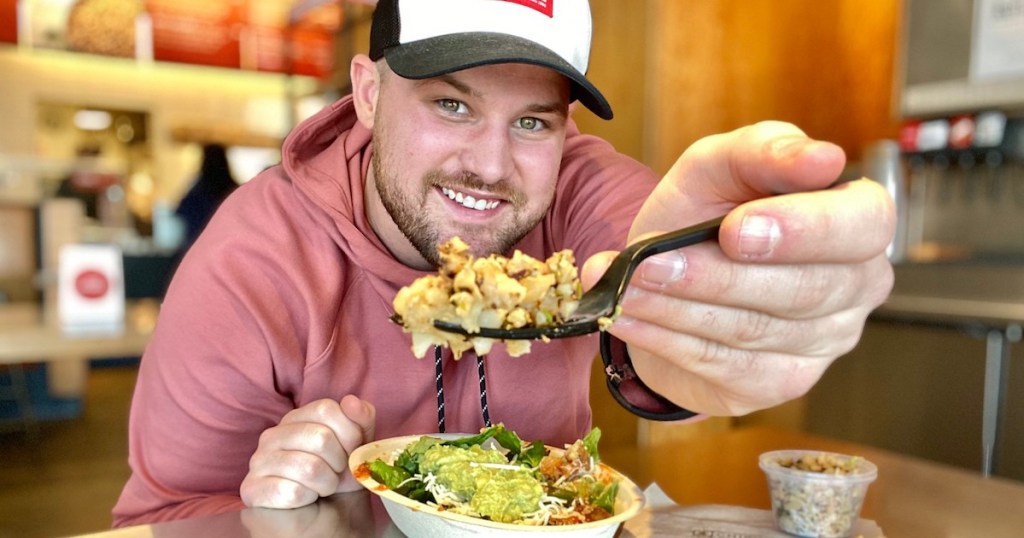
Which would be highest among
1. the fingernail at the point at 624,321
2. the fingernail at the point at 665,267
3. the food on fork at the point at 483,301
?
the fingernail at the point at 665,267

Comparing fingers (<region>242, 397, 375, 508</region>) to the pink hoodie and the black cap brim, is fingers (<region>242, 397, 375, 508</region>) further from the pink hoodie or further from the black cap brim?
the black cap brim

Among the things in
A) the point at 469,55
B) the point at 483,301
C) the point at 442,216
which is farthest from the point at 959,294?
the point at 483,301

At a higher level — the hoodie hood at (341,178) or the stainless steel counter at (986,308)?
the hoodie hood at (341,178)

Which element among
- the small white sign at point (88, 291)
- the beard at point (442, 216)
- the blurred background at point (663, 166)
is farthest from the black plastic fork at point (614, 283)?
the small white sign at point (88, 291)

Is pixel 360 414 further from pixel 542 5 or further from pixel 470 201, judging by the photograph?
pixel 542 5

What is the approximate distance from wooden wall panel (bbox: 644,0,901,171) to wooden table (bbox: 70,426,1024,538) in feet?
8.17

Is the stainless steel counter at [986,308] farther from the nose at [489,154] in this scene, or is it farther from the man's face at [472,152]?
the nose at [489,154]

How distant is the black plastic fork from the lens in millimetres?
786

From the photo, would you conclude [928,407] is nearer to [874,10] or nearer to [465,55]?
A: [874,10]

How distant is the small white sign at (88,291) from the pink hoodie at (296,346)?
221cm

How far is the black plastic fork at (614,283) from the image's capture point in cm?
79

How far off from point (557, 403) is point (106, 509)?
3164mm

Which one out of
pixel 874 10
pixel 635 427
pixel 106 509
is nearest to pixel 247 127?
pixel 106 509

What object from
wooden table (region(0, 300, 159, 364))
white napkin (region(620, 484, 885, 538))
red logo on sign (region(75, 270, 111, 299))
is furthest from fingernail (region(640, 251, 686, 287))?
red logo on sign (region(75, 270, 111, 299))
